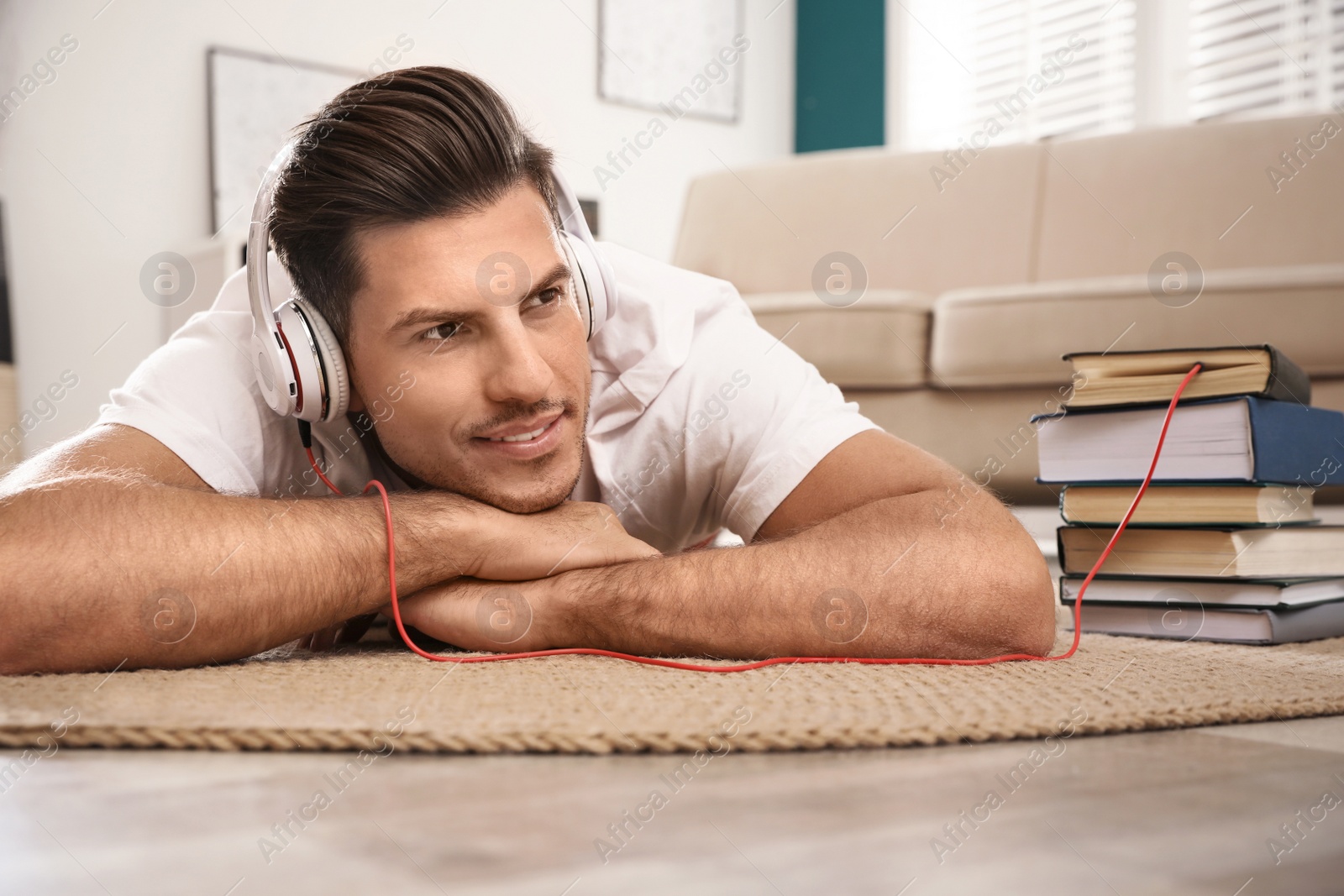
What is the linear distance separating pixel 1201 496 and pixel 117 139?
11.7ft

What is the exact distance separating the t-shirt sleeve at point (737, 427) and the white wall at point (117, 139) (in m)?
2.34

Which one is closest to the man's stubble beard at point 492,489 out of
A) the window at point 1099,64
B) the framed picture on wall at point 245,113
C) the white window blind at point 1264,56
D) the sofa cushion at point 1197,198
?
the sofa cushion at point 1197,198

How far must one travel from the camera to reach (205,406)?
1102 mm

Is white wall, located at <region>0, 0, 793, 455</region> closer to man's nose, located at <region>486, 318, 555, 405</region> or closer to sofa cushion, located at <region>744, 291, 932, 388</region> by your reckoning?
sofa cushion, located at <region>744, 291, 932, 388</region>

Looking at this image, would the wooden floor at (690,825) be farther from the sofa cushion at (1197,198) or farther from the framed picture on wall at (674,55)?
the framed picture on wall at (674,55)

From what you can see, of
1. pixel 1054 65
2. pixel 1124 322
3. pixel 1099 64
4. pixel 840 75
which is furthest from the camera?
pixel 840 75

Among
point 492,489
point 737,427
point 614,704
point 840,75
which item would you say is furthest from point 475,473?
point 840,75

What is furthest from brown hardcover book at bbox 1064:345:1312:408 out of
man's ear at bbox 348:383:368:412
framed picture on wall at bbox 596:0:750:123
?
framed picture on wall at bbox 596:0:750:123

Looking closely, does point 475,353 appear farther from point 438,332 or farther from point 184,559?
point 184,559

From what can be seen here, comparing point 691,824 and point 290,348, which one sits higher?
point 290,348

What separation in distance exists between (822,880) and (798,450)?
697 millimetres

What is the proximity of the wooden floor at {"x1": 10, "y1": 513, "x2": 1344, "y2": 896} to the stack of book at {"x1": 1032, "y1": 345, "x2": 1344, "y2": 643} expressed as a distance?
1.79ft

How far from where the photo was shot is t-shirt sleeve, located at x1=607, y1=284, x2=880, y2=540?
114cm

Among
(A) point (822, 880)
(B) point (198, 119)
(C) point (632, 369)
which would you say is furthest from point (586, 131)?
(A) point (822, 880)
